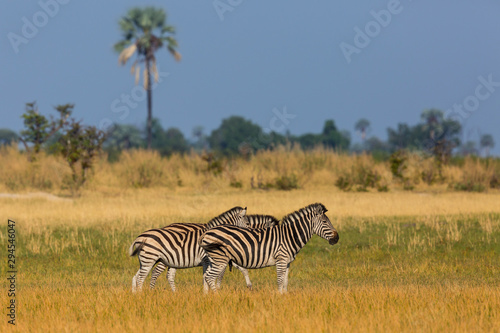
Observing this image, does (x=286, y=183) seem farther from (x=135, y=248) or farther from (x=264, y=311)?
(x=264, y=311)

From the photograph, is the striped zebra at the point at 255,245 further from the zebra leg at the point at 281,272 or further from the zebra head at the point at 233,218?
the zebra head at the point at 233,218

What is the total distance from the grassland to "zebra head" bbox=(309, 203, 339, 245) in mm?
803

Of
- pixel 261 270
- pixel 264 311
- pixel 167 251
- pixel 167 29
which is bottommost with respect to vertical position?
pixel 261 270

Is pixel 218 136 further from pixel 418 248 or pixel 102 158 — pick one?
pixel 418 248

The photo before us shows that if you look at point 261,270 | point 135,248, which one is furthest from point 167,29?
point 135,248

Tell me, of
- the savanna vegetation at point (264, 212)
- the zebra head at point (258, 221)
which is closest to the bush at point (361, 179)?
the savanna vegetation at point (264, 212)

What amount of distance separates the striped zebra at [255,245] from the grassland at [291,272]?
0.39 m

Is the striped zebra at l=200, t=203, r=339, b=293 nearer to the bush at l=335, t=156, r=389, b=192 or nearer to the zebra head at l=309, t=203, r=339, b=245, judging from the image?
the zebra head at l=309, t=203, r=339, b=245

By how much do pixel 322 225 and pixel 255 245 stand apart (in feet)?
3.29

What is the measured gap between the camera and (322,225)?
9.85 metres

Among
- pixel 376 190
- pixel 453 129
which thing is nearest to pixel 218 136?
pixel 453 129

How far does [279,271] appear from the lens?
9.67 metres

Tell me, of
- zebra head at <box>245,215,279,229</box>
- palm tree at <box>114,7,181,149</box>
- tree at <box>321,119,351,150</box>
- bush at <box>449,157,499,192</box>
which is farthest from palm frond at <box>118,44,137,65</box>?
zebra head at <box>245,215,279,229</box>

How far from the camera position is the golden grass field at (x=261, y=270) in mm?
8492
